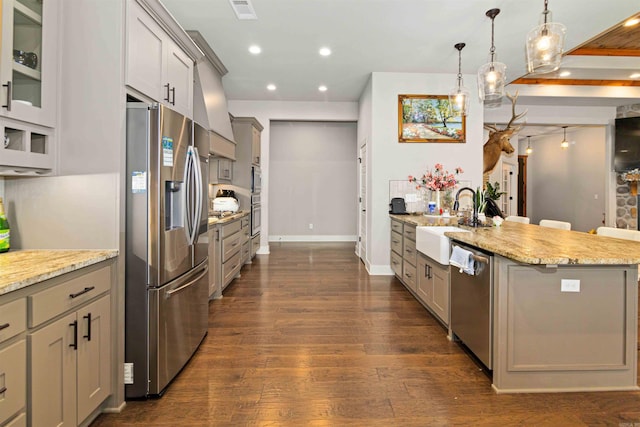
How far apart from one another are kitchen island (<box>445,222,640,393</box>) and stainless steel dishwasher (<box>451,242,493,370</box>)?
0.20 feet

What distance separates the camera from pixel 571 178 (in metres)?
8.94

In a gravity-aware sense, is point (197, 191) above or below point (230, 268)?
above

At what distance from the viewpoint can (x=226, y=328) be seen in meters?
3.03

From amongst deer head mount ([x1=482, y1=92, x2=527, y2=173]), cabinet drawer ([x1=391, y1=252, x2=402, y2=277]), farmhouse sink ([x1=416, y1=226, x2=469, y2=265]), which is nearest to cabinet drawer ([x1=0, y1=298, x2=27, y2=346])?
farmhouse sink ([x1=416, y1=226, x2=469, y2=265])

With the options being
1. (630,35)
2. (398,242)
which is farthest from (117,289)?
(630,35)

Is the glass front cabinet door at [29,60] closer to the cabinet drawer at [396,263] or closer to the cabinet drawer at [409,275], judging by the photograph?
the cabinet drawer at [409,275]

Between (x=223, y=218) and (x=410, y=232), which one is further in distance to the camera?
(x=223, y=218)

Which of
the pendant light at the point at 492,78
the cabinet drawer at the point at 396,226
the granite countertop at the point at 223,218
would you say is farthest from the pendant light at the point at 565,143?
the granite countertop at the point at 223,218

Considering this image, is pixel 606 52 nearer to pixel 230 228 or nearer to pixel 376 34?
pixel 376 34

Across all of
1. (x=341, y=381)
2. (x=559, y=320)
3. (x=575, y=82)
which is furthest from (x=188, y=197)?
(x=575, y=82)

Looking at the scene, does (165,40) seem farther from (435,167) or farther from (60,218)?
(435,167)

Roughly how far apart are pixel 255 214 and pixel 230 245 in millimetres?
1767

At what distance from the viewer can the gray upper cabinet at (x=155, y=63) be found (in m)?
1.93

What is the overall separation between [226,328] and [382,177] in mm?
3190
